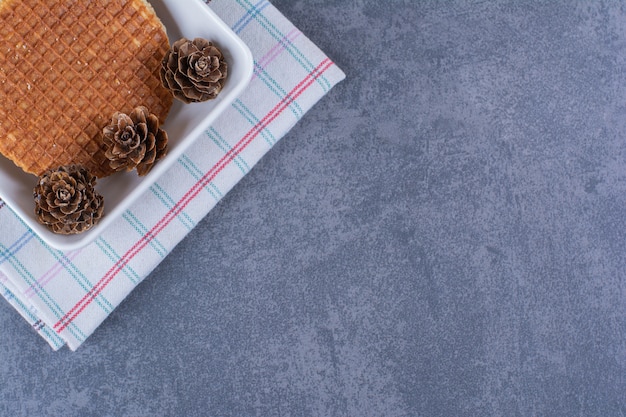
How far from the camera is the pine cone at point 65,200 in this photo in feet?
3.37

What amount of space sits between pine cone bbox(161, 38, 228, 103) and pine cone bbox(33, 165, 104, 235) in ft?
0.64

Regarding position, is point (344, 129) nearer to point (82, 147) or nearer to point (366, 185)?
point (366, 185)

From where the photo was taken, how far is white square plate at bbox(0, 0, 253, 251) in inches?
41.3

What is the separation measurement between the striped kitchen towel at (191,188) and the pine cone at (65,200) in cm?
18

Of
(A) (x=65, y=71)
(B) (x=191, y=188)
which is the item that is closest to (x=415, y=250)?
(B) (x=191, y=188)

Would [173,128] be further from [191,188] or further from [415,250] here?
[415,250]

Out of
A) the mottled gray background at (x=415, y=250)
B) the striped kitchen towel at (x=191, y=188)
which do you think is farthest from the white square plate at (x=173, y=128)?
the mottled gray background at (x=415, y=250)

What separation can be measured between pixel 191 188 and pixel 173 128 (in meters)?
0.15

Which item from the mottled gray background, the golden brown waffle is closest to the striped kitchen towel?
the mottled gray background

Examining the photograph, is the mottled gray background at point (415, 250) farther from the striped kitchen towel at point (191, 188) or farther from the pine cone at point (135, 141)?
the pine cone at point (135, 141)

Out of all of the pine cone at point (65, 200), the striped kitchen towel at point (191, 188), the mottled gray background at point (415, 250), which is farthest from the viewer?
the mottled gray background at point (415, 250)

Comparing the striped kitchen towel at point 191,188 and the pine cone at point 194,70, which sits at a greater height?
the pine cone at point 194,70

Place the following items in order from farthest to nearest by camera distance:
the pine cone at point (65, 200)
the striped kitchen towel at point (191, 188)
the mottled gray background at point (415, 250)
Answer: the mottled gray background at point (415, 250), the striped kitchen towel at point (191, 188), the pine cone at point (65, 200)

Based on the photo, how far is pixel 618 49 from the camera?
4.41 ft
